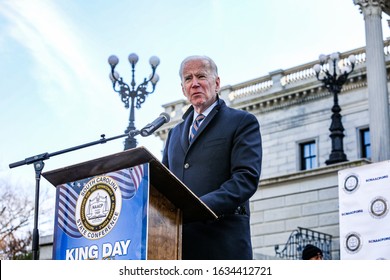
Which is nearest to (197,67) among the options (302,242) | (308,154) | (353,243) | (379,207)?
(379,207)

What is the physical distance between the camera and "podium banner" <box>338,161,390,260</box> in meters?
18.0

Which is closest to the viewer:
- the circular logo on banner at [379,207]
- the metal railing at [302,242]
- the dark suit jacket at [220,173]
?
the dark suit jacket at [220,173]

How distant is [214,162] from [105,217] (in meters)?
0.99

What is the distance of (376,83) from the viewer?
28062 millimetres

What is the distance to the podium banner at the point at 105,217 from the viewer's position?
140 inches

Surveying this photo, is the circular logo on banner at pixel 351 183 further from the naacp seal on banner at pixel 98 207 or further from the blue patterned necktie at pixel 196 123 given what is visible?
the naacp seal on banner at pixel 98 207

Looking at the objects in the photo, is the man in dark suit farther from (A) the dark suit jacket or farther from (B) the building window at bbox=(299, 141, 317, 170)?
(B) the building window at bbox=(299, 141, 317, 170)

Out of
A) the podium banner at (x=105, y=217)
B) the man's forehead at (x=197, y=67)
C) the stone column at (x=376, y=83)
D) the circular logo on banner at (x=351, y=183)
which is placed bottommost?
the podium banner at (x=105, y=217)

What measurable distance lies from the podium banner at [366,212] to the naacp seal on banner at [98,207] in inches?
579

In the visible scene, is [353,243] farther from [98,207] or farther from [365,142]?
[365,142]

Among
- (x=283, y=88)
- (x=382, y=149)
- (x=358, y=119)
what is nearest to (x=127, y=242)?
(x=382, y=149)

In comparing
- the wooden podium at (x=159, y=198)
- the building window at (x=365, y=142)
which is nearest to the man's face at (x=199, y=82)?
the wooden podium at (x=159, y=198)

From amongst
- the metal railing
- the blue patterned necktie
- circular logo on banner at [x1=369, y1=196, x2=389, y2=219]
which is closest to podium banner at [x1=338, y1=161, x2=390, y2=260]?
circular logo on banner at [x1=369, y1=196, x2=389, y2=219]
